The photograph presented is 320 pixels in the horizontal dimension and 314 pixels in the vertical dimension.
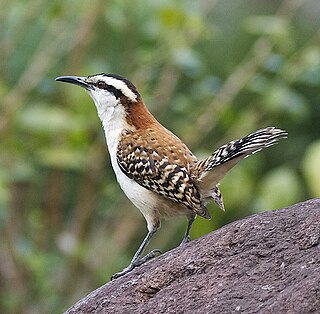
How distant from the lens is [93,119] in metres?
7.89

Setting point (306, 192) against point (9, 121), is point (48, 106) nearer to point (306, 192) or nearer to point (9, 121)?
point (9, 121)

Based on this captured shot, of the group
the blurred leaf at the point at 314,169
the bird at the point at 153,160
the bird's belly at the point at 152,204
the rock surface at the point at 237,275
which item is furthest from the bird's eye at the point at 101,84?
the blurred leaf at the point at 314,169

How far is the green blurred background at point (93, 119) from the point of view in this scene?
25.0 ft

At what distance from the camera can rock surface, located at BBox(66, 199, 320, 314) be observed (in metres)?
3.96

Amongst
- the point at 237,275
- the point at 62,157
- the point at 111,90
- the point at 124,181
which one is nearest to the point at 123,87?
the point at 111,90

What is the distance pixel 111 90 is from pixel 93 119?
69.1 inches

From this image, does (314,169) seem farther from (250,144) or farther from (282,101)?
(250,144)

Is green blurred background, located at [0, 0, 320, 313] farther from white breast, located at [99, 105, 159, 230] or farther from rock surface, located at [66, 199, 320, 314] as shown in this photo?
rock surface, located at [66, 199, 320, 314]

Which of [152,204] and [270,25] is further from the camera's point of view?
[270,25]

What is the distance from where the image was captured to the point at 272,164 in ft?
33.1

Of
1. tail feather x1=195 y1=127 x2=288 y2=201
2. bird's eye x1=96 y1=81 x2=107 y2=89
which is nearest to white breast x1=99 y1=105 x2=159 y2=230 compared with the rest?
bird's eye x1=96 y1=81 x2=107 y2=89

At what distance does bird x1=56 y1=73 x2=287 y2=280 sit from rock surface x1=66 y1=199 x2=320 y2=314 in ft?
1.48

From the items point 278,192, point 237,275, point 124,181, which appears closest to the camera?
point 237,275

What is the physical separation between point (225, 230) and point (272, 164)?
5537mm
